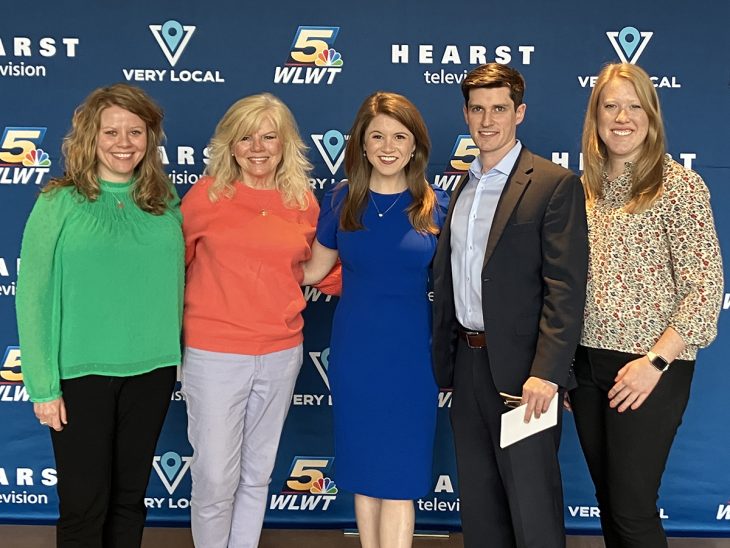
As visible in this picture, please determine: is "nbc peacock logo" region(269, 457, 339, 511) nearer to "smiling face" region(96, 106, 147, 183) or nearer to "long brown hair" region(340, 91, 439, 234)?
"long brown hair" region(340, 91, 439, 234)

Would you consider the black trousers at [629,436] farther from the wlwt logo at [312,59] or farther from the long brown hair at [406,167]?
the wlwt logo at [312,59]

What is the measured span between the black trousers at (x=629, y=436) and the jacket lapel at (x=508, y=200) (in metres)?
0.40

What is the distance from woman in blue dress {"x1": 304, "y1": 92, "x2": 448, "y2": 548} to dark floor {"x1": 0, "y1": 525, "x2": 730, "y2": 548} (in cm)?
70

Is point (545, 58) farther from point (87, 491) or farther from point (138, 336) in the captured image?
point (87, 491)

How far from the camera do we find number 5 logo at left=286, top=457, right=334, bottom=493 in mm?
3105

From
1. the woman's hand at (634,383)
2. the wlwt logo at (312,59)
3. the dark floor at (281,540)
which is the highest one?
the wlwt logo at (312,59)

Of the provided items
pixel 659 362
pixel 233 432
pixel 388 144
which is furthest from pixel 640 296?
pixel 233 432

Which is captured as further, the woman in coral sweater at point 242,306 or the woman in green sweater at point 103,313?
the woman in coral sweater at point 242,306

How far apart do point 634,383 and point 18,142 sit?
8.43 feet

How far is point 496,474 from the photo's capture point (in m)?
2.14

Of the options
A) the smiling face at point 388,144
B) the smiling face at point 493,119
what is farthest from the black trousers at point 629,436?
the smiling face at point 388,144

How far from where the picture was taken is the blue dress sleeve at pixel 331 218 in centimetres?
239

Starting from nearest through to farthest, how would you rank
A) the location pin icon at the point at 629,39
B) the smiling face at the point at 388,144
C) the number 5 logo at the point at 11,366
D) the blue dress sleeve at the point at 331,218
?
the smiling face at the point at 388,144 → the blue dress sleeve at the point at 331,218 → the location pin icon at the point at 629,39 → the number 5 logo at the point at 11,366

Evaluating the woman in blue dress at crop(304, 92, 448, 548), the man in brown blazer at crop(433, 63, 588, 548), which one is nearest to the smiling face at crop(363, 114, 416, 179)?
the woman in blue dress at crop(304, 92, 448, 548)
